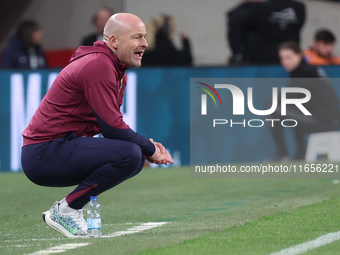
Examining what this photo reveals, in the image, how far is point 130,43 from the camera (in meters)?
4.70

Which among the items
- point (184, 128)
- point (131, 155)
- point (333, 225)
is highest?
point (131, 155)

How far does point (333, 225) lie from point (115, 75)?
201 cm

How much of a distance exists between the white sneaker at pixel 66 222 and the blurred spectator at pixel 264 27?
273 inches

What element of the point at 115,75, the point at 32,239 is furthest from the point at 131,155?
the point at 32,239

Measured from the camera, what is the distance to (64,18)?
1510 cm

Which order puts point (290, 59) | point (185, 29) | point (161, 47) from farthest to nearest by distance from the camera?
point (185, 29)
point (161, 47)
point (290, 59)

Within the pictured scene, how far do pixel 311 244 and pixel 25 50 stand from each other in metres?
8.24

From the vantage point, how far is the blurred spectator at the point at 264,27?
442 inches

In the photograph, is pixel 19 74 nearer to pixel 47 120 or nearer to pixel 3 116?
pixel 3 116

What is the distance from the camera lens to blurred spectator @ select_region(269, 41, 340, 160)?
10.4 metres

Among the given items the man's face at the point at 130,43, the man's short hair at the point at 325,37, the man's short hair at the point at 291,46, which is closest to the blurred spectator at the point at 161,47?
the man's short hair at the point at 291,46

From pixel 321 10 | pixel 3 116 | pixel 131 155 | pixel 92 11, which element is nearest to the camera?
pixel 131 155

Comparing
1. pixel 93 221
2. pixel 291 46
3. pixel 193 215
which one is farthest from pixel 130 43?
pixel 291 46

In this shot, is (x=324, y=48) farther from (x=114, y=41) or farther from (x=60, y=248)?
(x=60, y=248)
